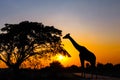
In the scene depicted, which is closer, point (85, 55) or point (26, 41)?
point (85, 55)

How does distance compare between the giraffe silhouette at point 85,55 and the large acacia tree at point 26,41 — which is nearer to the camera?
the giraffe silhouette at point 85,55

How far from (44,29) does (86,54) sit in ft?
98.9

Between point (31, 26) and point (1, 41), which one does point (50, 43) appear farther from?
point (1, 41)

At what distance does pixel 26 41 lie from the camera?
50.1m

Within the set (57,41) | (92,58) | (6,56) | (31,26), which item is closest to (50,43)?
(57,41)

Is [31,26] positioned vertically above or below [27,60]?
above

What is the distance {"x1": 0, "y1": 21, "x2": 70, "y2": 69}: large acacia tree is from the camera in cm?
5003

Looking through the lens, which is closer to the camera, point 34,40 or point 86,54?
point 86,54

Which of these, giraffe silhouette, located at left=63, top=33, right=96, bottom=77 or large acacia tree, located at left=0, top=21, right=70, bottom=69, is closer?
giraffe silhouette, located at left=63, top=33, right=96, bottom=77

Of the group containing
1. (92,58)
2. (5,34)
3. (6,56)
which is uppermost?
(5,34)

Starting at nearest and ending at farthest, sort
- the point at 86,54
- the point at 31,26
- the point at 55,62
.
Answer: the point at 86,54, the point at 31,26, the point at 55,62

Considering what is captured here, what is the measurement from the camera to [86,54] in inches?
866

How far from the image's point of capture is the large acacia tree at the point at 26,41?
5003cm

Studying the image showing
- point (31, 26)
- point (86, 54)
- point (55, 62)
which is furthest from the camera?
point (55, 62)
